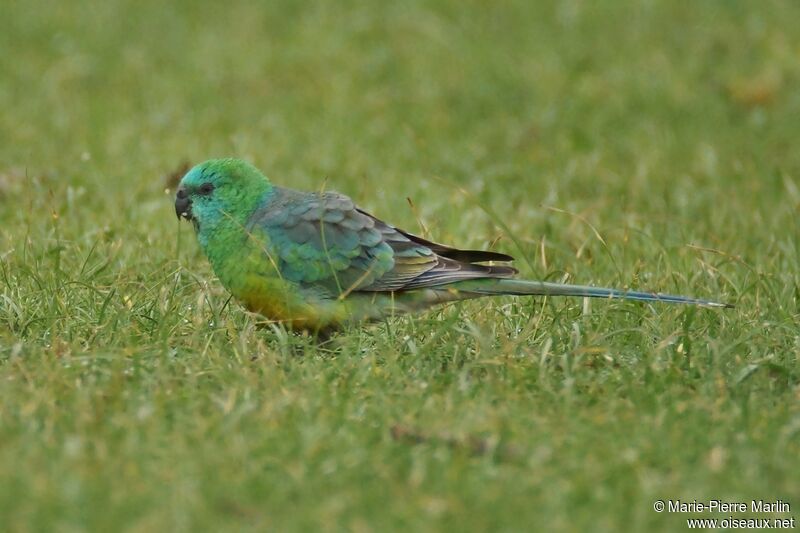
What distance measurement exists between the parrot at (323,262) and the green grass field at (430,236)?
0.38ft

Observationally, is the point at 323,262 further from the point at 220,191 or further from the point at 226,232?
the point at 220,191

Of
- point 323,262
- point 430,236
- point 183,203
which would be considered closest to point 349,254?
point 323,262

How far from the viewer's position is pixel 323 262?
4633 mm

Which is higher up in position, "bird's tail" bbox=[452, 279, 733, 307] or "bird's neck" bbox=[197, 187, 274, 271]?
"bird's neck" bbox=[197, 187, 274, 271]

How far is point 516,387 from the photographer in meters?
4.04

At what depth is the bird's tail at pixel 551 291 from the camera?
14.9 ft

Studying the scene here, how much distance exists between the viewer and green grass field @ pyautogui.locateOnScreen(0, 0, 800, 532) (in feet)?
10.8

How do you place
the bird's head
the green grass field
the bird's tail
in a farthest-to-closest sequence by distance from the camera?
the bird's head
the bird's tail
the green grass field

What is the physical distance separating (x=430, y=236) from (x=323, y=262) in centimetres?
125

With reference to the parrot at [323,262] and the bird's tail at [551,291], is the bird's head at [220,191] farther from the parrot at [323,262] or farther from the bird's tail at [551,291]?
the bird's tail at [551,291]

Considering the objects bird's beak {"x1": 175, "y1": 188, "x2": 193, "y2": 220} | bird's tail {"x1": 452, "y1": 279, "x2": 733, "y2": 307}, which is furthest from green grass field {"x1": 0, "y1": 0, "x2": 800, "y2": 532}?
bird's beak {"x1": 175, "y1": 188, "x2": 193, "y2": 220}

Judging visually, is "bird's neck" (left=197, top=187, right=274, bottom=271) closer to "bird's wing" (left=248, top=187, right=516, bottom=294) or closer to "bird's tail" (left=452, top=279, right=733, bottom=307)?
"bird's wing" (left=248, top=187, right=516, bottom=294)

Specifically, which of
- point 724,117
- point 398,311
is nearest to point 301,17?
point 724,117

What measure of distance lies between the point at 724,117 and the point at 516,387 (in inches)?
196
